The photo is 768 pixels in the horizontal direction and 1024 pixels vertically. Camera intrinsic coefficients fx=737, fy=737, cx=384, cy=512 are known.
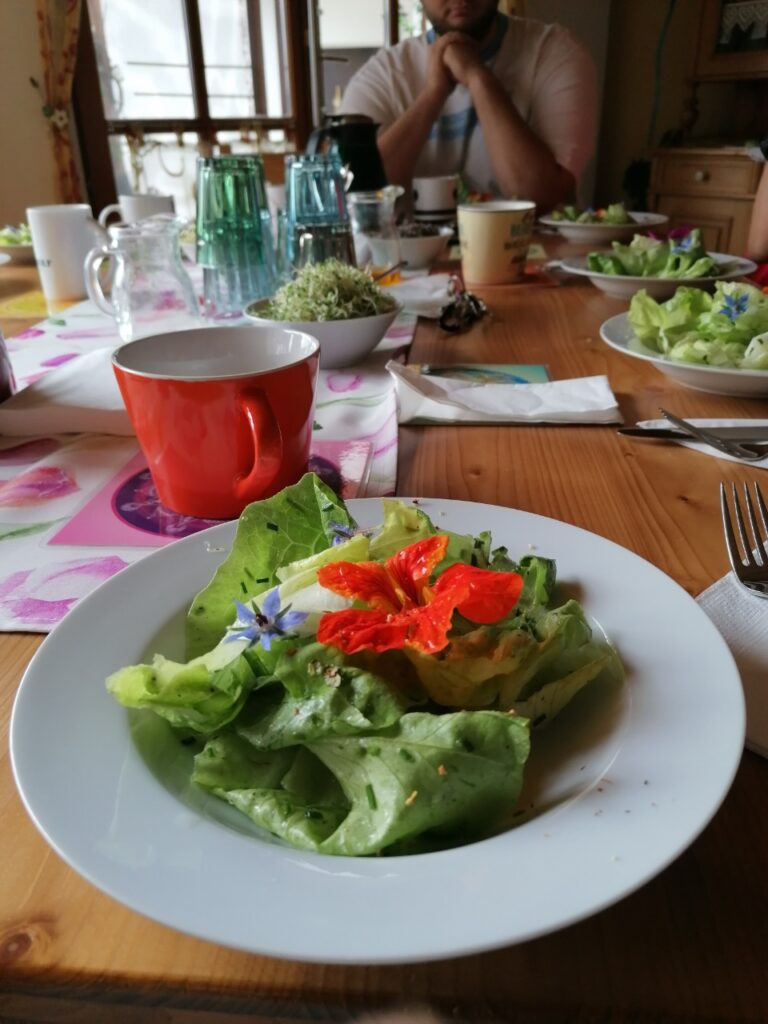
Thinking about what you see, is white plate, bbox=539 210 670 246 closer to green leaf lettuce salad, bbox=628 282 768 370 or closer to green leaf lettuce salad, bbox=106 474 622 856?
green leaf lettuce salad, bbox=628 282 768 370

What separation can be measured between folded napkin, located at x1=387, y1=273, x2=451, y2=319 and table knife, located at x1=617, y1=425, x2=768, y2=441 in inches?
18.8

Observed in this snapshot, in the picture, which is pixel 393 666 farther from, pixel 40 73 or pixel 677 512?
pixel 40 73

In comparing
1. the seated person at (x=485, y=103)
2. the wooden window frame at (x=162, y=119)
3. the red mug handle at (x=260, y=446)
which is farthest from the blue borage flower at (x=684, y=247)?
the wooden window frame at (x=162, y=119)

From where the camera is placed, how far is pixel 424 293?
1.17 meters

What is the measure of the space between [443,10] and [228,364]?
208 centimetres

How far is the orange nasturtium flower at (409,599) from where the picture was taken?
0.29 m

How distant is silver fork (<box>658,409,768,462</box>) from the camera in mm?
594

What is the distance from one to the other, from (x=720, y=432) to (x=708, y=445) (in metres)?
0.02

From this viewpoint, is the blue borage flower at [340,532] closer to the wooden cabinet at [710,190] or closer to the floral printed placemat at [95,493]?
the floral printed placemat at [95,493]

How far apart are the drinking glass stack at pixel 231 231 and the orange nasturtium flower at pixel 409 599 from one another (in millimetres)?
824

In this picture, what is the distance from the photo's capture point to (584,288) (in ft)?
3.99

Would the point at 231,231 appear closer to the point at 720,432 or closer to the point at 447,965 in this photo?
the point at 720,432

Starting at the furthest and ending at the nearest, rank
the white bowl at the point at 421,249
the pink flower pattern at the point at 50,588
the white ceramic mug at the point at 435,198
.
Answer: the white ceramic mug at the point at 435,198
the white bowl at the point at 421,249
the pink flower pattern at the point at 50,588

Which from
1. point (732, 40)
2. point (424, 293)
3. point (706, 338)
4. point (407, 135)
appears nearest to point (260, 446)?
point (706, 338)
